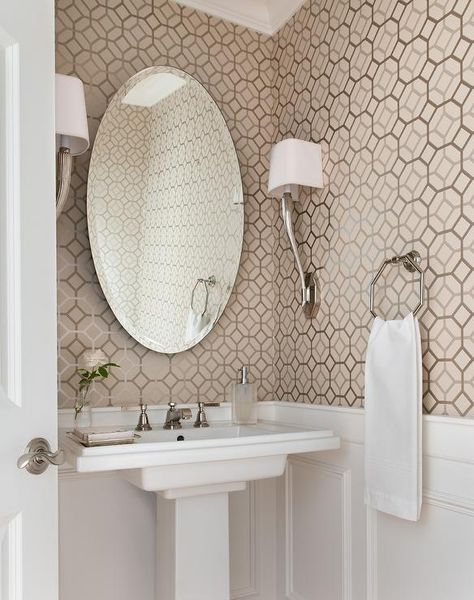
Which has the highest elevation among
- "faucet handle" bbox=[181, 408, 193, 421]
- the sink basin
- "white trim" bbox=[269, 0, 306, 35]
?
"white trim" bbox=[269, 0, 306, 35]

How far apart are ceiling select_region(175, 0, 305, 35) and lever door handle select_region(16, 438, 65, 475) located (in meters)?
1.74

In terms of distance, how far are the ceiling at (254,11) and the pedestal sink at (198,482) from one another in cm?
159

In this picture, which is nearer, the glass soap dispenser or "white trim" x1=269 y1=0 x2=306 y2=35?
the glass soap dispenser

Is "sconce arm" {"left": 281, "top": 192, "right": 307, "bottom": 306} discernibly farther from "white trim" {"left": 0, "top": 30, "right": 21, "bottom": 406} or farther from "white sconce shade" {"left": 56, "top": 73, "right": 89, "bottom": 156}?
"white trim" {"left": 0, "top": 30, "right": 21, "bottom": 406}

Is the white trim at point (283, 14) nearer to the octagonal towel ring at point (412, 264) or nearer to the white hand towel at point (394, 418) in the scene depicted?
the octagonal towel ring at point (412, 264)

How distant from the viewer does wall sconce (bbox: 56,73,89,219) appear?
68.2 inches

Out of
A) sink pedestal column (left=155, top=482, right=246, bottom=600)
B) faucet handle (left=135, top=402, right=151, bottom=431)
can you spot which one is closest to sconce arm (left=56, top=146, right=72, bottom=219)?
faucet handle (left=135, top=402, right=151, bottom=431)

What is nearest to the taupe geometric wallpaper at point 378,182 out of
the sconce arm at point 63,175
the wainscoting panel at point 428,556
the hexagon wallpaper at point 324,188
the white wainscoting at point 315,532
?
the hexagon wallpaper at point 324,188

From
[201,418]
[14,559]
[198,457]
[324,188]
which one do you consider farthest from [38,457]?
Answer: [324,188]

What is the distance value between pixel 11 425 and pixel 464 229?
1.18 m

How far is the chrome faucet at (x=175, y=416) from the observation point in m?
1.95

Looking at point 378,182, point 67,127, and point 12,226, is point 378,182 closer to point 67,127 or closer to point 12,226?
point 67,127

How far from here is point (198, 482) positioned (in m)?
1.63

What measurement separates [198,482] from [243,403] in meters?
0.51
